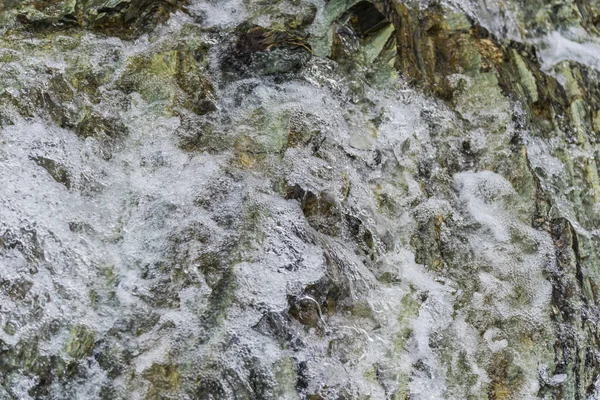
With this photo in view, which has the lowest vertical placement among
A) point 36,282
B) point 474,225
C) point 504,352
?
point 36,282

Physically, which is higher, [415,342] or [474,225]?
[474,225]

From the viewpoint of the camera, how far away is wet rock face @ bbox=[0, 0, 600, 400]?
9.84 feet

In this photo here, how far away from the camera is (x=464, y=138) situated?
4512 millimetres

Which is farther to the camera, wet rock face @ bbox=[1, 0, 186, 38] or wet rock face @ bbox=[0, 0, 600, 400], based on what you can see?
wet rock face @ bbox=[1, 0, 186, 38]

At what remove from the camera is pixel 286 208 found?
349 cm

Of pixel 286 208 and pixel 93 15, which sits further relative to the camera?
pixel 93 15

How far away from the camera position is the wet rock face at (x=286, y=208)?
3000 mm

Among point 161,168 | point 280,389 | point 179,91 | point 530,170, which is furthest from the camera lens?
point 530,170

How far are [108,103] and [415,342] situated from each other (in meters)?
2.13

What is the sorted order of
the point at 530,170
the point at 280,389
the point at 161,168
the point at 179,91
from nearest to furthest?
the point at 280,389 → the point at 161,168 → the point at 179,91 → the point at 530,170

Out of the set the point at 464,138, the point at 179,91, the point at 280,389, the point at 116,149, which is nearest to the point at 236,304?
the point at 280,389

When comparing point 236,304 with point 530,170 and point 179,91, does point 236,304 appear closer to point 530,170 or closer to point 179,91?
point 179,91

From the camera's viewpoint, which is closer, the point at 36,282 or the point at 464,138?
the point at 36,282

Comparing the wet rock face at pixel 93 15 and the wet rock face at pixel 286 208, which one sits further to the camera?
the wet rock face at pixel 93 15
